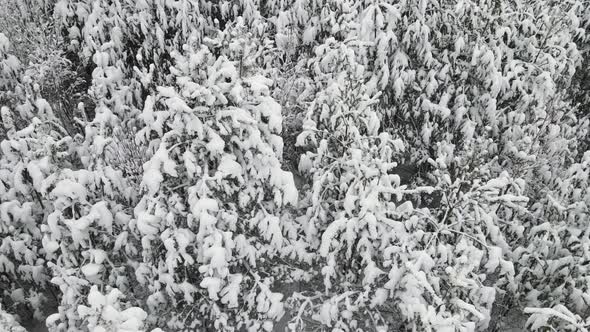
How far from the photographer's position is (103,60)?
30.6 feet

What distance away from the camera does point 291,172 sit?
862 centimetres

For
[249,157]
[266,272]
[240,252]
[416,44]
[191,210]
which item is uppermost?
[416,44]

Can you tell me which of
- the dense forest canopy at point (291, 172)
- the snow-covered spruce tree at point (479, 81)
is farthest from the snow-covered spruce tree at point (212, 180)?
the snow-covered spruce tree at point (479, 81)

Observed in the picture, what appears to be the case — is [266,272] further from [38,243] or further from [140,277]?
[38,243]

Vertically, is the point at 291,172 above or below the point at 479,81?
below

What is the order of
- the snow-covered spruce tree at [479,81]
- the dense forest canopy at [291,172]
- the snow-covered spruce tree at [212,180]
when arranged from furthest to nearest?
the snow-covered spruce tree at [479,81] → the dense forest canopy at [291,172] → the snow-covered spruce tree at [212,180]

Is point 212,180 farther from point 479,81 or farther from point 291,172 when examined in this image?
point 479,81

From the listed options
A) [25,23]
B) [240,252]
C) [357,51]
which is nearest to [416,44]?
[357,51]

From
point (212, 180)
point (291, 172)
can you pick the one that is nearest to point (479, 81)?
point (291, 172)

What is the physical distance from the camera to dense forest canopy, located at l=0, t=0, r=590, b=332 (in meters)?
6.05

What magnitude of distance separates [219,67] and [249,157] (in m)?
1.33

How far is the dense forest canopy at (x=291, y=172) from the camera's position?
6.05 metres

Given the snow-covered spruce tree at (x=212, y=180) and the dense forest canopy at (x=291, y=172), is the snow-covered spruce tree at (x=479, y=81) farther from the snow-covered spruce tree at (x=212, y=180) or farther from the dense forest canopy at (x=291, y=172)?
the snow-covered spruce tree at (x=212, y=180)

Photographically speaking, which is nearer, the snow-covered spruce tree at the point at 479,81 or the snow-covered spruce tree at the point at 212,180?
the snow-covered spruce tree at the point at 212,180
